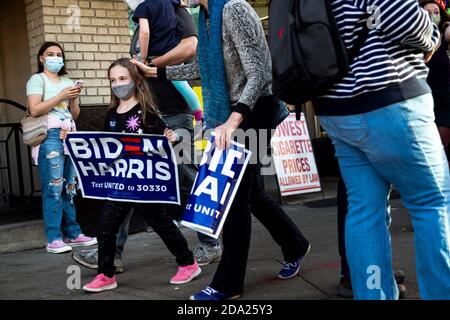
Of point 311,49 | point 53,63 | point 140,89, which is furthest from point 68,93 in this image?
point 311,49

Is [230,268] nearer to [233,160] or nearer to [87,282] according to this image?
[233,160]

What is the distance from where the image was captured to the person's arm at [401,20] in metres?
2.68

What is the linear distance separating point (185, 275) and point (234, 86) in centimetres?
136

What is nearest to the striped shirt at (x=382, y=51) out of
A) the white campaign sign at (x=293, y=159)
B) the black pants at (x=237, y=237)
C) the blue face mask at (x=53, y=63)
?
the black pants at (x=237, y=237)

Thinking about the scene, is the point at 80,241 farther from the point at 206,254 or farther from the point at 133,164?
the point at 133,164

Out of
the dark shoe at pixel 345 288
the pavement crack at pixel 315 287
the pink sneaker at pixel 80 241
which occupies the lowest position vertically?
the pink sneaker at pixel 80 241

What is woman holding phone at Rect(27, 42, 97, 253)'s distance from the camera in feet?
19.9

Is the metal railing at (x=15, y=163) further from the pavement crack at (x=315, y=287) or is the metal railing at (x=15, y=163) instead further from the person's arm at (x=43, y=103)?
the pavement crack at (x=315, y=287)

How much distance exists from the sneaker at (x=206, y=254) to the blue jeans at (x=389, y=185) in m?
2.17

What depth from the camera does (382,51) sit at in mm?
2752

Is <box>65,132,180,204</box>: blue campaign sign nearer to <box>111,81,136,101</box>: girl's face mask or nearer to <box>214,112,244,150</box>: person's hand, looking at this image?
<box>111,81,136,101</box>: girl's face mask

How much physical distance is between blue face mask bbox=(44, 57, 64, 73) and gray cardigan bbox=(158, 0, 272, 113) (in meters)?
2.85
